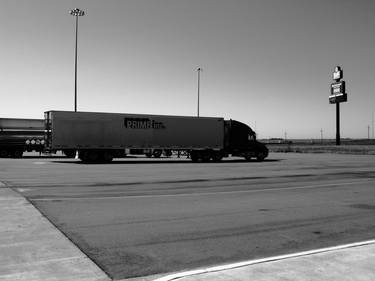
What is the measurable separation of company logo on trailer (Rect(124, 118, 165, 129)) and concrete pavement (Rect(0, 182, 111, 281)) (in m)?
23.0

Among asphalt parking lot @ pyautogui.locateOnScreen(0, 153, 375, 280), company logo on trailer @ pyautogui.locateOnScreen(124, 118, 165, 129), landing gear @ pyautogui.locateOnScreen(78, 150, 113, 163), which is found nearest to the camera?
asphalt parking lot @ pyautogui.locateOnScreen(0, 153, 375, 280)

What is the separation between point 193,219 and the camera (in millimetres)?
9031

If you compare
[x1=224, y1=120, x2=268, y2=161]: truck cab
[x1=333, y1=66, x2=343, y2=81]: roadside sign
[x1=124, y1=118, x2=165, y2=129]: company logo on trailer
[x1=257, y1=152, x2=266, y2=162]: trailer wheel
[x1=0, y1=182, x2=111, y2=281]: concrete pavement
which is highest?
[x1=333, y1=66, x2=343, y2=81]: roadside sign

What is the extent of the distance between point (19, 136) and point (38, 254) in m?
33.8

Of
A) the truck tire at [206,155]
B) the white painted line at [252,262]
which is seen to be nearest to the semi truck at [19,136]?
the truck tire at [206,155]

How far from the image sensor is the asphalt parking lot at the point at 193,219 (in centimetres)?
628

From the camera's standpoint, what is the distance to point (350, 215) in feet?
32.0

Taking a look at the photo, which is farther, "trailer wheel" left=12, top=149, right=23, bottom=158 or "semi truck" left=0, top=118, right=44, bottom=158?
"trailer wheel" left=12, top=149, right=23, bottom=158

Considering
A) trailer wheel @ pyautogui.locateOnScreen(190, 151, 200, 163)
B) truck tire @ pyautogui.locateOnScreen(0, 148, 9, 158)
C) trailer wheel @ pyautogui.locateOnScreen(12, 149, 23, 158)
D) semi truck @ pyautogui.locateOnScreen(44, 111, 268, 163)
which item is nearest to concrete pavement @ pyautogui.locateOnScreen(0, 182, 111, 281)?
semi truck @ pyautogui.locateOnScreen(44, 111, 268, 163)

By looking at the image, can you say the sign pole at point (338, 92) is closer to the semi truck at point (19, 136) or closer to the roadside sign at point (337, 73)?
the roadside sign at point (337, 73)

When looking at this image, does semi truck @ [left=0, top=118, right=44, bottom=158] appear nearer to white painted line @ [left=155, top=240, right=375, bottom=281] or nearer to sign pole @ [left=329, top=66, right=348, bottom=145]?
white painted line @ [left=155, top=240, right=375, bottom=281]

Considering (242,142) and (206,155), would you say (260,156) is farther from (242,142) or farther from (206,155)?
(206,155)

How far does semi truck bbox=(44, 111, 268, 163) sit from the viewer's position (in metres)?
30.1

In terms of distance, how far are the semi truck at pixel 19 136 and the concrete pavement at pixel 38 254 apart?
30320 mm
